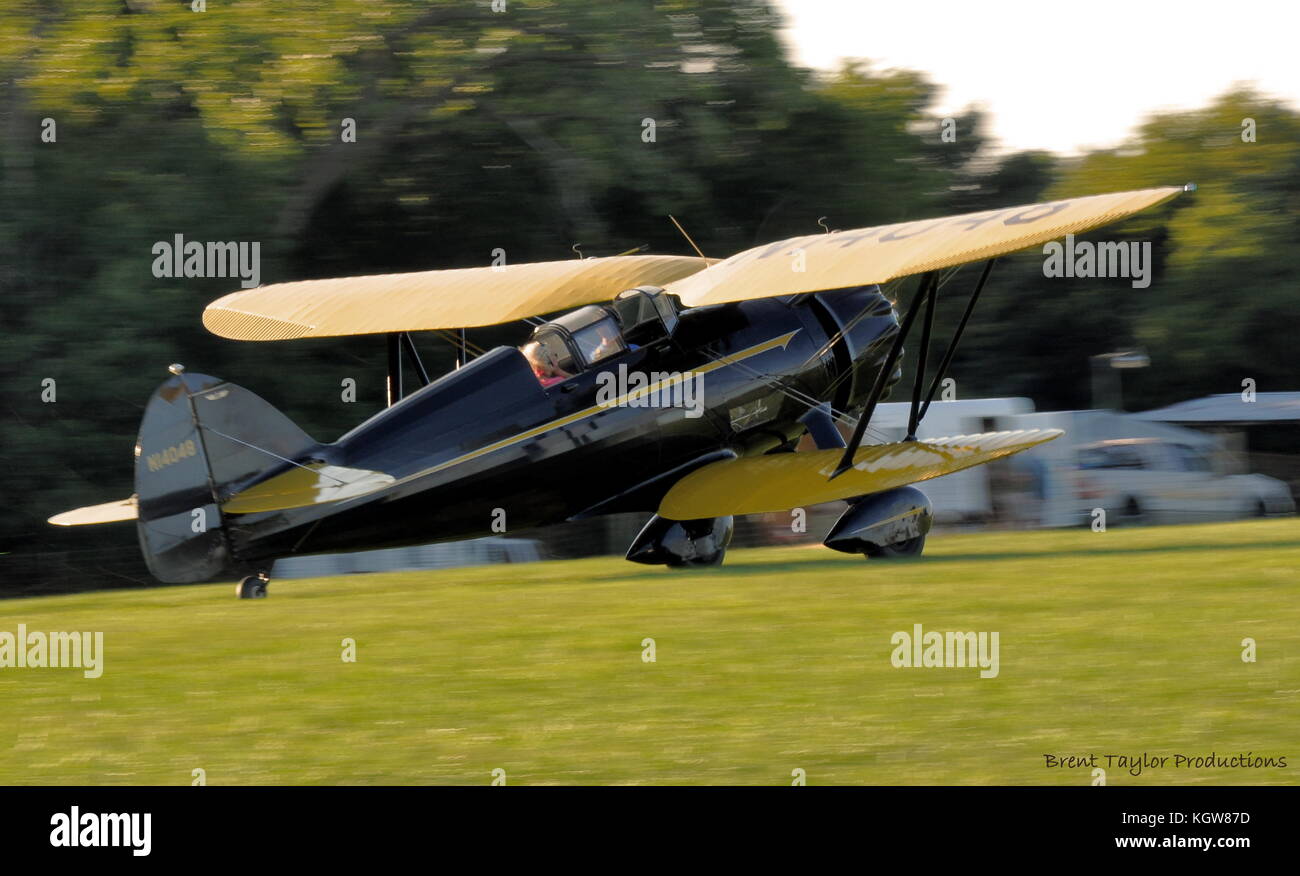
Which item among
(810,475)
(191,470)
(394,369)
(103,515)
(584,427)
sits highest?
(394,369)

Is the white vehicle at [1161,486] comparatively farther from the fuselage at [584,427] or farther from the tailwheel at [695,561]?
the tailwheel at [695,561]

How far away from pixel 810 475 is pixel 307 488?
13.7 feet

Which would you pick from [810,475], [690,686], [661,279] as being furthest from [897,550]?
[690,686]

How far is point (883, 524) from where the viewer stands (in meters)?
13.7

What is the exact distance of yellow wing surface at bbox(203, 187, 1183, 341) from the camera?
1212cm

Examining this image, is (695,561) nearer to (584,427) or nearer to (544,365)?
(584,427)

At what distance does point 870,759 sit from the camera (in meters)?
6.58

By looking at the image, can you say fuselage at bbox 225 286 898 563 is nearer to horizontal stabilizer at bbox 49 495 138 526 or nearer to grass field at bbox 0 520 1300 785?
grass field at bbox 0 520 1300 785

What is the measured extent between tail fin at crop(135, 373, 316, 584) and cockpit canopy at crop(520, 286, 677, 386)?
8.31 feet

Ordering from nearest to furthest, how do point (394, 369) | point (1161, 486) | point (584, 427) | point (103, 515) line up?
1. point (584, 427)
2. point (103, 515)
3. point (394, 369)
4. point (1161, 486)

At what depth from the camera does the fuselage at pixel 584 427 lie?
1215 cm

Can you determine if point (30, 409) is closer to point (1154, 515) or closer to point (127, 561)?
point (127, 561)

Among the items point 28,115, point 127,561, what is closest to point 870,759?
point 127,561

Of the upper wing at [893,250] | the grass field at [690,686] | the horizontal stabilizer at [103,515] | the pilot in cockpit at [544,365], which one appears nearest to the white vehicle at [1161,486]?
the upper wing at [893,250]
